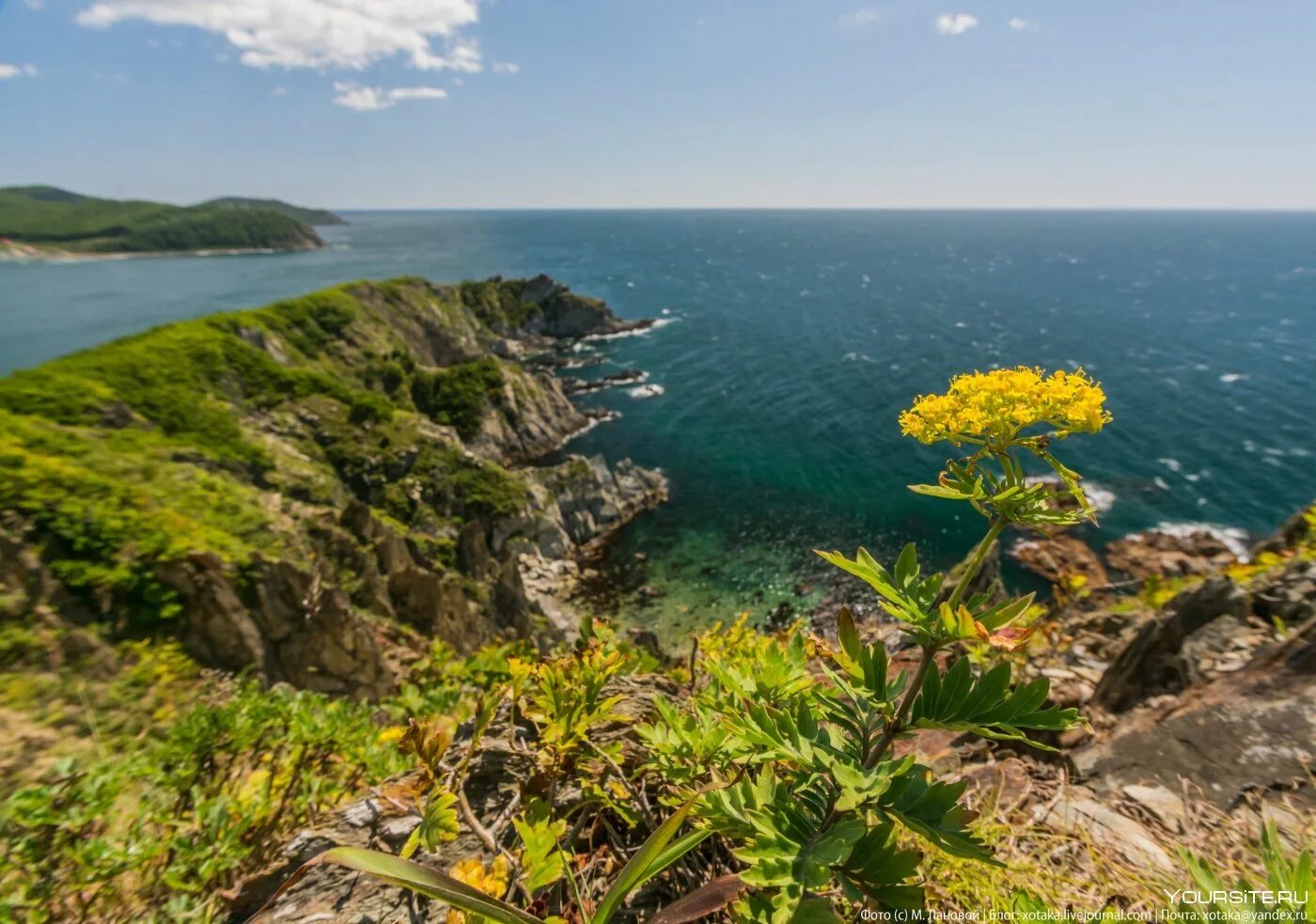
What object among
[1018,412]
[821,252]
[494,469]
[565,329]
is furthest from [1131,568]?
[821,252]

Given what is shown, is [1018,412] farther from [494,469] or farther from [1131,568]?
[1131,568]

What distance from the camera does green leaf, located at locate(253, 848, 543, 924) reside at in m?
1.50

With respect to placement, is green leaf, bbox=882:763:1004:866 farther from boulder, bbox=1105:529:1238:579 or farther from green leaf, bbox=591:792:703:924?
boulder, bbox=1105:529:1238:579

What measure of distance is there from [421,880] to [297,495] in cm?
2540

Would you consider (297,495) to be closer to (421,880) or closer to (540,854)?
(540,854)

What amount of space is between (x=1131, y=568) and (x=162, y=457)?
143 ft

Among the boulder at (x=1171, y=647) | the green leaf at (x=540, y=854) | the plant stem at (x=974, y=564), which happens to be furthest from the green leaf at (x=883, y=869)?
the boulder at (x=1171, y=647)

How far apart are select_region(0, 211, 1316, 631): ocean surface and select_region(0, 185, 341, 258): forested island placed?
82.7ft

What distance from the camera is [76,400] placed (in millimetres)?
20188

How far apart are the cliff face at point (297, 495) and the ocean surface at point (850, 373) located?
23.3ft

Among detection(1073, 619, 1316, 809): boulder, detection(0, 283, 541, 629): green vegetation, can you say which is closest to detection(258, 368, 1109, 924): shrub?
detection(1073, 619, 1316, 809): boulder

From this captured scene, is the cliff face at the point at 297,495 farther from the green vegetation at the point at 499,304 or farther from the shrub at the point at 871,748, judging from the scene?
the green vegetation at the point at 499,304

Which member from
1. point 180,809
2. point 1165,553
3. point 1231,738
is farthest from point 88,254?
point 1165,553

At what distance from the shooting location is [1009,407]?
6.51 ft
